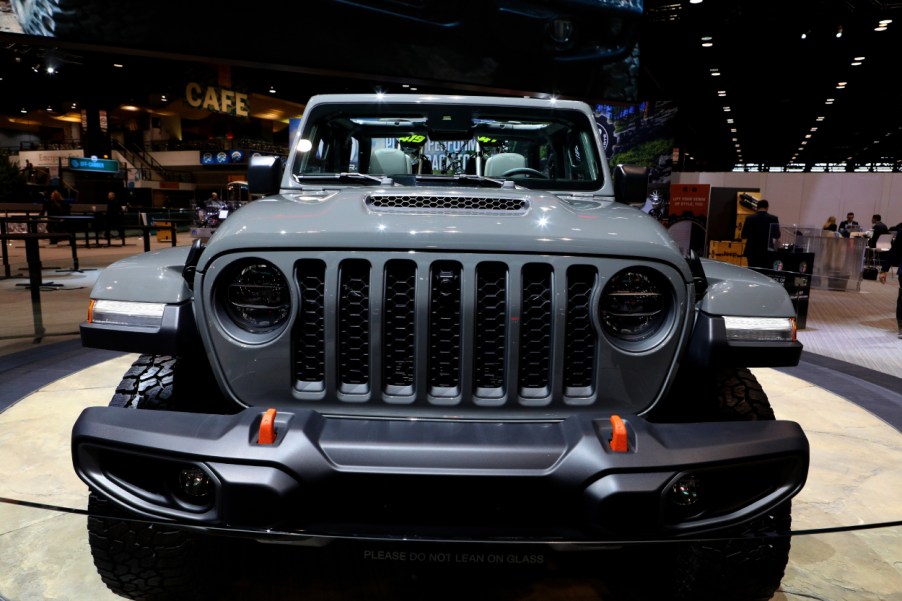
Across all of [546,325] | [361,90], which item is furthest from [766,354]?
[361,90]

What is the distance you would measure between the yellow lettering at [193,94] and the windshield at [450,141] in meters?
11.7

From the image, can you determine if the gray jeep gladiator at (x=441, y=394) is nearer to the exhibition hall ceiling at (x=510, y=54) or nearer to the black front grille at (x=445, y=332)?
the black front grille at (x=445, y=332)

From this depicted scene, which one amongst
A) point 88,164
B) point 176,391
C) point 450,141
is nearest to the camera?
point 176,391

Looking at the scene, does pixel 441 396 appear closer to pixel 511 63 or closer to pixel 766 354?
pixel 766 354

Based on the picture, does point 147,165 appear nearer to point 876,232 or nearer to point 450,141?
point 876,232

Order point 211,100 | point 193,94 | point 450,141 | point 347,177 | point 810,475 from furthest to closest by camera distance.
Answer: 1. point 211,100
2. point 193,94
3. point 450,141
4. point 810,475
5. point 347,177

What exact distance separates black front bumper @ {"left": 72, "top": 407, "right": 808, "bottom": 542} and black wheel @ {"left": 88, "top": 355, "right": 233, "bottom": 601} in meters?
0.32

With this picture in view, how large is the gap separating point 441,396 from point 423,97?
6.30 feet

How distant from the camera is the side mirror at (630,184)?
2.81 m

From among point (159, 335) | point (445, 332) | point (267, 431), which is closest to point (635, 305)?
point (445, 332)

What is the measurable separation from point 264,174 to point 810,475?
301 centimetres

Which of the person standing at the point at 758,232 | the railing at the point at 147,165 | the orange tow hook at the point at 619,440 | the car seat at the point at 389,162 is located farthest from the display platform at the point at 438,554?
the railing at the point at 147,165

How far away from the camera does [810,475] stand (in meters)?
3.23

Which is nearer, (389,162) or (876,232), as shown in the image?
(389,162)
